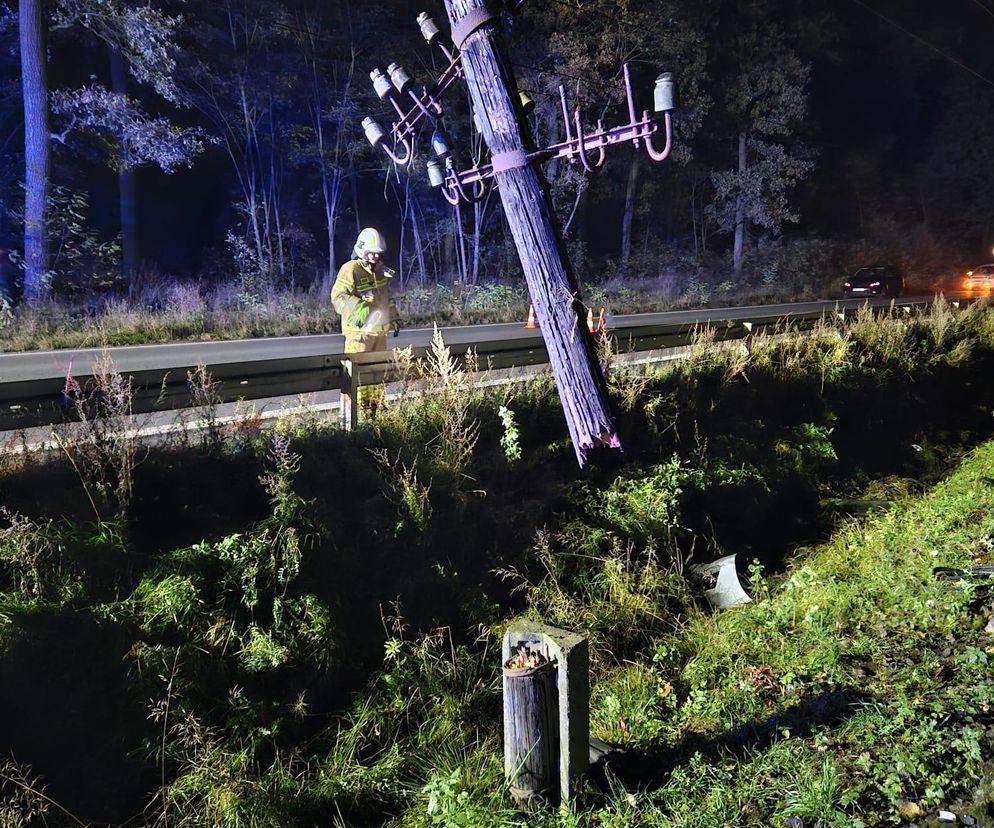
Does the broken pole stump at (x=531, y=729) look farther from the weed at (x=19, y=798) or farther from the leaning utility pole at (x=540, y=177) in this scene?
the leaning utility pole at (x=540, y=177)

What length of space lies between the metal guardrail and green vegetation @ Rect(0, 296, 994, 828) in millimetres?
266

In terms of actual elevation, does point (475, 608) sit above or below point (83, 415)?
below

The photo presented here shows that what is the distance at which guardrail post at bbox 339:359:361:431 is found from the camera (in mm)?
5977

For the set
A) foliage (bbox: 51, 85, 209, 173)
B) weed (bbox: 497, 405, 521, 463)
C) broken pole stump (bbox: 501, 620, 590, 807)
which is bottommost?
broken pole stump (bbox: 501, 620, 590, 807)

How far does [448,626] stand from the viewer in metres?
5.27

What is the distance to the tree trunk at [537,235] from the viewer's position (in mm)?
5688

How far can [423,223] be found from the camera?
2561 cm

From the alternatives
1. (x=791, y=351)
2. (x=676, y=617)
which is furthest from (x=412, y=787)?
(x=791, y=351)

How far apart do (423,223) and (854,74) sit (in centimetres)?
2677

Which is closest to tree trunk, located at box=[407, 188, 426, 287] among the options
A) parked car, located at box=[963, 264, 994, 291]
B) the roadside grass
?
the roadside grass

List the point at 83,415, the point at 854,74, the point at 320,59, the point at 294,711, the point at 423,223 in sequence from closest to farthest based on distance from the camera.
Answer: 1. the point at 294,711
2. the point at 83,415
3. the point at 320,59
4. the point at 423,223
5. the point at 854,74

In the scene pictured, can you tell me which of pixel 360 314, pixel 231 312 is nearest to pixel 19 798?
pixel 360 314

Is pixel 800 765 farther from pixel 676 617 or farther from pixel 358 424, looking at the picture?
pixel 358 424

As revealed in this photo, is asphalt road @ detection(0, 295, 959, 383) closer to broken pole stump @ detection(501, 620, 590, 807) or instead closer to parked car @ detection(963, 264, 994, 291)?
broken pole stump @ detection(501, 620, 590, 807)
